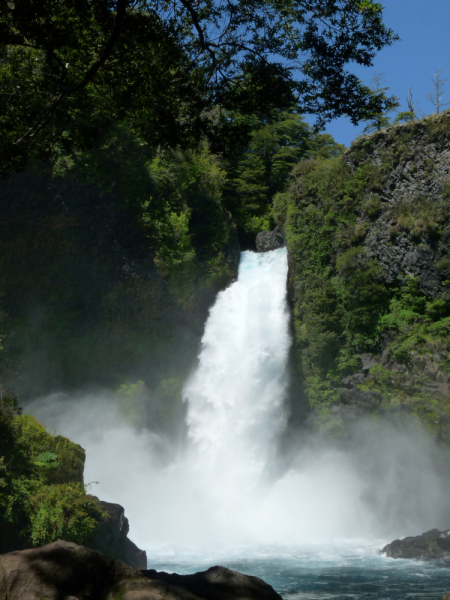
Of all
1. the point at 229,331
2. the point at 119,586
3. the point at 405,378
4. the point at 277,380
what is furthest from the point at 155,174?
the point at 119,586

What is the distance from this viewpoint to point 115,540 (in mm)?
10805

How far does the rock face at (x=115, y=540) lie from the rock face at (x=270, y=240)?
569 inches

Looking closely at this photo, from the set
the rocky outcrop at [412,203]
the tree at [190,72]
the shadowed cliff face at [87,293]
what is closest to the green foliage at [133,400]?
the shadowed cliff face at [87,293]

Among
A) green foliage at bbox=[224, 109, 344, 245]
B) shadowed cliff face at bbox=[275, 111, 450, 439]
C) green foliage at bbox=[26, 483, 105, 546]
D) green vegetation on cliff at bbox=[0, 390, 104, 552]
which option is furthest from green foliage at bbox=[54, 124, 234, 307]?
green foliage at bbox=[26, 483, 105, 546]

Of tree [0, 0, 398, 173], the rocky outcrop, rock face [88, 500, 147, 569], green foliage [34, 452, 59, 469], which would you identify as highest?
the rocky outcrop

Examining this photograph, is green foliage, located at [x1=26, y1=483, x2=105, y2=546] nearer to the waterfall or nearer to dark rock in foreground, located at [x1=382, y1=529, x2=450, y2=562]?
dark rock in foreground, located at [x1=382, y1=529, x2=450, y2=562]

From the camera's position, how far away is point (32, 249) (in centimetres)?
1783

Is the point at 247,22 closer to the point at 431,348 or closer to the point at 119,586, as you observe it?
the point at 119,586

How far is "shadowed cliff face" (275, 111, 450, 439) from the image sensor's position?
14.8 meters

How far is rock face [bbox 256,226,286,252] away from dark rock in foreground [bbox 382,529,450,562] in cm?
1328

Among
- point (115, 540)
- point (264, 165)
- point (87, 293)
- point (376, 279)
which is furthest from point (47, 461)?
point (264, 165)

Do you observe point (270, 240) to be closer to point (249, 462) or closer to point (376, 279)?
point (376, 279)

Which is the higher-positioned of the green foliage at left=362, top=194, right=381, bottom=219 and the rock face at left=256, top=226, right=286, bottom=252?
the rock face at left=256, top=226, right=286, bottom=252

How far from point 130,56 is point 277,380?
13.8m
